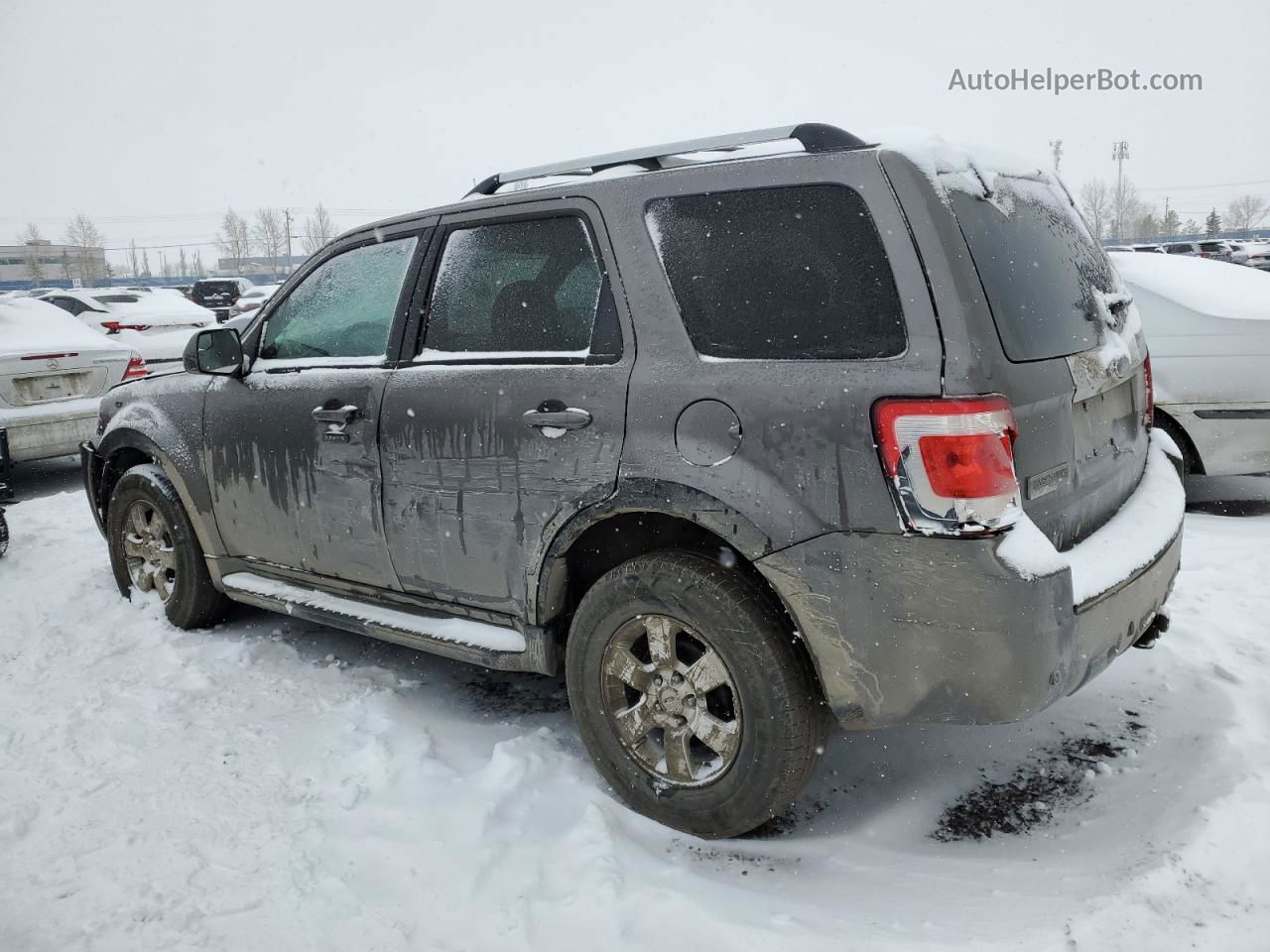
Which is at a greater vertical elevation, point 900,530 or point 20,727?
point 900,530

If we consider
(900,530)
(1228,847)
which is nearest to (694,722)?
(900,530)

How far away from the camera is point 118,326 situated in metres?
12.4

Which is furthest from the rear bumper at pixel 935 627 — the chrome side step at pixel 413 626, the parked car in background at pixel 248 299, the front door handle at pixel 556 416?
the parked car in background at pixel 248 299

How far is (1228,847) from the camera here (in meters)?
2.43

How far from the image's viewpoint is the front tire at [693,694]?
247 centimetres

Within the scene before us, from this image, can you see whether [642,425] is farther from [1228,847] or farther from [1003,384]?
[1228,847]

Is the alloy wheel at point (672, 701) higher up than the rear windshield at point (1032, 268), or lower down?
lower down

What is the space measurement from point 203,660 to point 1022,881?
11.1 feet

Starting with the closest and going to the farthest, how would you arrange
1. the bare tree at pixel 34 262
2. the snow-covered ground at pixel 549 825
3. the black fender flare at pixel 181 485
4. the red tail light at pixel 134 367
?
the snow-covered ground at pixel 549 825, the black fender flare at pixel 181 485, the red tail light at pixel 134 367, the bare tree at pixel 34 262

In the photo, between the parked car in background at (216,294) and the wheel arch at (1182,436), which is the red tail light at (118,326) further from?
the parked car in background at (216,294)

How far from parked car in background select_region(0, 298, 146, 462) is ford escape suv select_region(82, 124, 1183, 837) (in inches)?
197

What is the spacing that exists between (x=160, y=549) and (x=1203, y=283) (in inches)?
251

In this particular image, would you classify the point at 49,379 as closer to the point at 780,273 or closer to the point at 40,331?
the point at 40,331

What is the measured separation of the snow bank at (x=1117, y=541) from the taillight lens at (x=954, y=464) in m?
0.09
